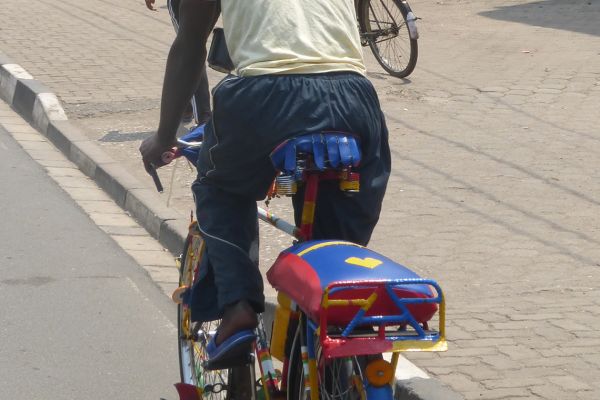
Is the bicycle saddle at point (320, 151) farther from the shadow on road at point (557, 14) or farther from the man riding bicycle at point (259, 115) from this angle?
the shadow on road at point (557, 14)

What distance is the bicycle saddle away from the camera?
3.17 meters

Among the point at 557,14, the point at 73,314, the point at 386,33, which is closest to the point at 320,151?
the point at 73,314

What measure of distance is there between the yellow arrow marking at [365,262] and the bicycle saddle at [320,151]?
32 centimetres

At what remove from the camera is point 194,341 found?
4.29 m

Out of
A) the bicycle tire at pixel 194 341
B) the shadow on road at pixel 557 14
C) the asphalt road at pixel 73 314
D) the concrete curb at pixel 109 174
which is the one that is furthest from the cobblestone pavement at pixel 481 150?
the bicycle tire at pixel 194 341

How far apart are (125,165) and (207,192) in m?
4.87

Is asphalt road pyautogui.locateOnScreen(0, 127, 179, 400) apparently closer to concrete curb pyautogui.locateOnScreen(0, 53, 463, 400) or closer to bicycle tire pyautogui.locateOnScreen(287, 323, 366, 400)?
concrete curb pyautogui.locateOnScreen(0, 53, 463, 400)

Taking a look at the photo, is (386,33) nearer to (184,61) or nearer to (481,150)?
(481,150)

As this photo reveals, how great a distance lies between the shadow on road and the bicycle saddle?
32.2 feet

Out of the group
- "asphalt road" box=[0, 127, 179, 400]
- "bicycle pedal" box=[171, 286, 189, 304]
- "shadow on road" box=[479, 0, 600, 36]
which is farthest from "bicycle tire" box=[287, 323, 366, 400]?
"shadow on road" box=[479, 0, 600, 36]

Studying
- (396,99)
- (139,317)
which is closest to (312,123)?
(139,317)

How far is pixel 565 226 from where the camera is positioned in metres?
6.61

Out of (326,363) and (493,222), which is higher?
(326,363)

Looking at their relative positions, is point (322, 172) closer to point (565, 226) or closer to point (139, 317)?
point (139, 317)
